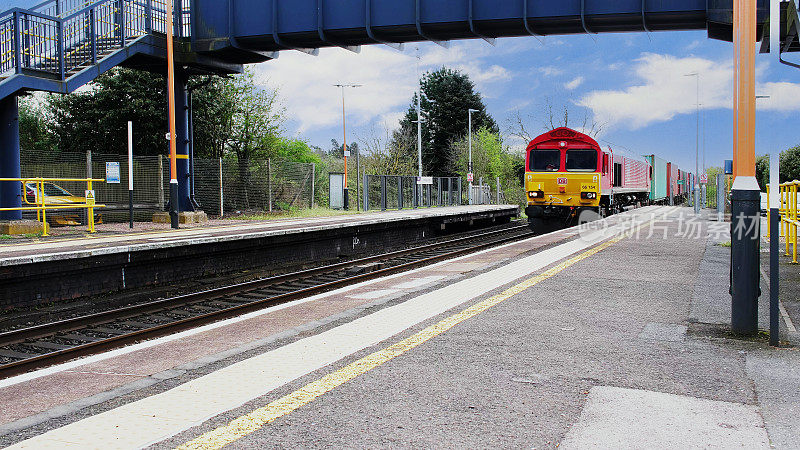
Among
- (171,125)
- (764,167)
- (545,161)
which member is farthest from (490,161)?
(171,125)

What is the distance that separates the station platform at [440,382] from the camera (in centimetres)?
342

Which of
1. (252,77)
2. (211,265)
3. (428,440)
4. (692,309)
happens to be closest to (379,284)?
(692,309)

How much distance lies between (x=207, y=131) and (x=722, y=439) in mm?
30154

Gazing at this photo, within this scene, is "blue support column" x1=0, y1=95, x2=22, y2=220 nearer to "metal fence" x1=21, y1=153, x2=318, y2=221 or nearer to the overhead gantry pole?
"metal fence" x1=21, y1=153, x2=318, y2=221

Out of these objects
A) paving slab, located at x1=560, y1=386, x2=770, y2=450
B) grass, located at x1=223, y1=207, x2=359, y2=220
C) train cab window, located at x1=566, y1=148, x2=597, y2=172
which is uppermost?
train cab window, located at x1=566, y1=148, x2=597, y2=172

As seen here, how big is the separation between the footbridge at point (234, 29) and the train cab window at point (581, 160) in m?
3.98

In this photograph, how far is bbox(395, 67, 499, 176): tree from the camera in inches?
2685

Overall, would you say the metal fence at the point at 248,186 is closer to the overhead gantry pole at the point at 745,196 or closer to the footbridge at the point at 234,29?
the footbridge at the point at 234,29

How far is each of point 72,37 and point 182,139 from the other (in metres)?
5.03

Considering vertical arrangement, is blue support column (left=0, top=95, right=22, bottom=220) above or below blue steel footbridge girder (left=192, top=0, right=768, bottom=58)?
below

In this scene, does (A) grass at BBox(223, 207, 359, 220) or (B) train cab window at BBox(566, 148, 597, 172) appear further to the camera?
(A) grass at BBox(223, 207, 359, 220)

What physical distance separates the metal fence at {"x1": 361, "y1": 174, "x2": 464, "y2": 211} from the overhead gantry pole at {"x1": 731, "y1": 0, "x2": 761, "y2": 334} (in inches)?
1031

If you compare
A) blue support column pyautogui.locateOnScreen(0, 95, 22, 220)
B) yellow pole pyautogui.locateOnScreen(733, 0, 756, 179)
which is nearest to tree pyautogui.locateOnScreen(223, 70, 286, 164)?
blue support column pyautogui.locateOnScreen(0, 95, 22, 220)

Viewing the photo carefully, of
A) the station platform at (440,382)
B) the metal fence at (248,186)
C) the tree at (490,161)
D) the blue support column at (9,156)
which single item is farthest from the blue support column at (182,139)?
the tree at (490,161)
